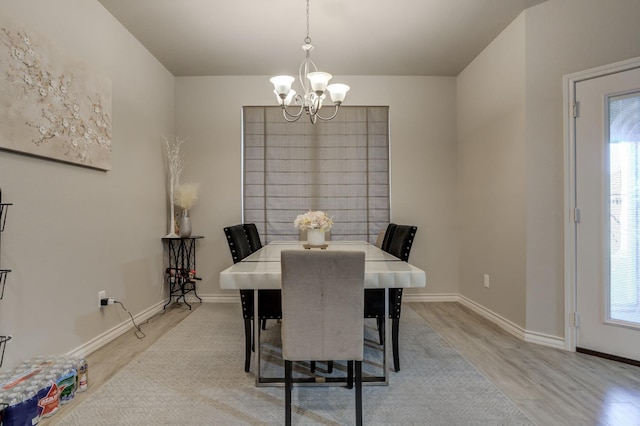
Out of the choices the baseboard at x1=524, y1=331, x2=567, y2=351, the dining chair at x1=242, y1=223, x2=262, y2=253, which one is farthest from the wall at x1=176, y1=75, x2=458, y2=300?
the baseboard at x1=524, y1=331, x2=567, y2=351

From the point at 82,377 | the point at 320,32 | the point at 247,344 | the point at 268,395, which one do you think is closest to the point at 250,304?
the point at 247,344

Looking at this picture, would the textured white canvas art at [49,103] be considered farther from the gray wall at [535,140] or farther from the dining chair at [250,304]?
the gray wall at [535,140]

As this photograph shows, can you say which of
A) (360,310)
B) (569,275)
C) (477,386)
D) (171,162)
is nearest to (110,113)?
(171,162)

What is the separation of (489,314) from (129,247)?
345cm

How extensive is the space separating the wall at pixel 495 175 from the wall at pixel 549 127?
0.08 meters

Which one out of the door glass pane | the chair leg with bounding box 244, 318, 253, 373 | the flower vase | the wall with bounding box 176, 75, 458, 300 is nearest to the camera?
the chair leg with bounding box 244, 318, 253, 373

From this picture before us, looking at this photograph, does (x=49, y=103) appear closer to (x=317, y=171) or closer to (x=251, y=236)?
(x=251, y=236)

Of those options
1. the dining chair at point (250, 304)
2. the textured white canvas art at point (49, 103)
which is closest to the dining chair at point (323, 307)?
the dining chair at point (250, 304)

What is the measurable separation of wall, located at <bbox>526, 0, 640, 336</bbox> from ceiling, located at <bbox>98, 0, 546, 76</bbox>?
0.29 metres

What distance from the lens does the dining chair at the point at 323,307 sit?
150 centimetres

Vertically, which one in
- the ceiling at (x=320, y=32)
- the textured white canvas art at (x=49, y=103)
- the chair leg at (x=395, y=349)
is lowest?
the chair leg at (x=395, y=349)

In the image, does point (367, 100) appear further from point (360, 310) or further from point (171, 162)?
point (360, 310)

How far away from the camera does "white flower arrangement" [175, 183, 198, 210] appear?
3770 millimetres

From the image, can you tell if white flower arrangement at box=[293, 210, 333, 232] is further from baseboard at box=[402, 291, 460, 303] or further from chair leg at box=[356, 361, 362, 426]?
baseboard at box=[402, 291, 460, 303]
